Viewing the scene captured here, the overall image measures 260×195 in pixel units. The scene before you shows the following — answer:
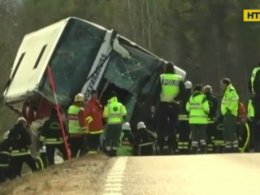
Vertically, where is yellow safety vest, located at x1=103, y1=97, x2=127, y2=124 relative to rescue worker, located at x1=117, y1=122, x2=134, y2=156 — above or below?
above

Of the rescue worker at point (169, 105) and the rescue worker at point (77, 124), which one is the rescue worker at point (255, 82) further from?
the rescue worker at point (77, 124)

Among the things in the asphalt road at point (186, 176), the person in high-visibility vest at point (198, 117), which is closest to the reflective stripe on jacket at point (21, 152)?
the person in high-visibility vest at point (198, 117)

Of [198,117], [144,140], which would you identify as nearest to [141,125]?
[144,140]

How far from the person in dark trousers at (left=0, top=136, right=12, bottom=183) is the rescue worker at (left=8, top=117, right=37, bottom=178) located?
0.14 metres

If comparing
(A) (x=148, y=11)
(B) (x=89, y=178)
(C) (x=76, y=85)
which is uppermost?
(A) (x=148, y=11)

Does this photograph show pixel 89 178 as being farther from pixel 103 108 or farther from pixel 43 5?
pixel 43 5

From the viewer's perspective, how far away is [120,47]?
858 inches

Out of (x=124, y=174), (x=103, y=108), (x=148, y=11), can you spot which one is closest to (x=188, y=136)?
(x=103, y=108)

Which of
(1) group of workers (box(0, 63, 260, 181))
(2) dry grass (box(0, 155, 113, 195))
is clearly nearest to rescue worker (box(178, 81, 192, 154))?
(1) group of workers (box(0, 63, 260, 181))

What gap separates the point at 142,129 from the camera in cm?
2081

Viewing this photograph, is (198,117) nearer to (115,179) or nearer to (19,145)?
(19,145)

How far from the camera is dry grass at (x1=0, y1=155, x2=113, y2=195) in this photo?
10945mm

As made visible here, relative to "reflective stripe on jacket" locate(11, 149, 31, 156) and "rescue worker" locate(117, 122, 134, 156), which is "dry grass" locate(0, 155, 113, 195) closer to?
"reflective stripe on jacket" locate(11, 149, 31, 156)

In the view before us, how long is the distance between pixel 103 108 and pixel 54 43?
202 cm
